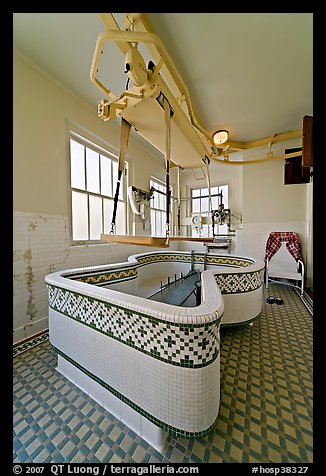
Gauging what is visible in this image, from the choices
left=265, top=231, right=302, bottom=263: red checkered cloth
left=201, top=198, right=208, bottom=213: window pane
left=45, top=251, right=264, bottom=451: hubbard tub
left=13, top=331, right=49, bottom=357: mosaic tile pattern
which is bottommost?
left=13, top=331, right=49, bottom=357: mosaic tile pattern

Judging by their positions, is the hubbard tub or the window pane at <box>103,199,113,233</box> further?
the window pane at <box>103,199,113,233</box>

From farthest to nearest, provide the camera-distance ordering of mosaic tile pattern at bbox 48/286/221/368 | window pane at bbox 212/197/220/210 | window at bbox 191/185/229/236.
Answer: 1. window pane at bbox 212/197/220/210
2. window at bbox 191/185/229/236
3. mosaic tile pattern at bbox 48/286/221/368

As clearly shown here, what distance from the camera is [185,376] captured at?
2.93 feet

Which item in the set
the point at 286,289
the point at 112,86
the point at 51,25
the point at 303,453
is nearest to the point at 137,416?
the point at 303,453

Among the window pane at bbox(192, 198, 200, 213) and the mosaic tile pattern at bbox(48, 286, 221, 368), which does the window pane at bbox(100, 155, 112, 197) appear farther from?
the window pane at bbox(192, 198, 200, 213)

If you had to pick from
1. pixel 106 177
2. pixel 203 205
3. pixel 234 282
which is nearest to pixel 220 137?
pixel 106 177

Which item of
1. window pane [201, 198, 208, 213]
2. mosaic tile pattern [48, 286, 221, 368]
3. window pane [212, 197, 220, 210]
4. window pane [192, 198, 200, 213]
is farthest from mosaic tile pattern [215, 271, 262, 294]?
window pane [192, 198, 200, 213]

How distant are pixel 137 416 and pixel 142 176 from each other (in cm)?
390

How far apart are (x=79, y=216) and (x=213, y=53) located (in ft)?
8.34

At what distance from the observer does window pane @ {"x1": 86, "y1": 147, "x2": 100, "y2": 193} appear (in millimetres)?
2887

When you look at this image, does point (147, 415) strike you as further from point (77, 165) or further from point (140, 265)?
point (77, 165)

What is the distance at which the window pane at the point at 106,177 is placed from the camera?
3.15 meters

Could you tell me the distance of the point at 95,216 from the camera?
9.96 feet
